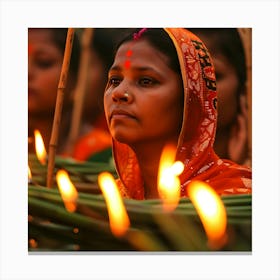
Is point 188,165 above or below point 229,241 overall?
above

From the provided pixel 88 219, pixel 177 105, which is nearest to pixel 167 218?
pixel 88 219

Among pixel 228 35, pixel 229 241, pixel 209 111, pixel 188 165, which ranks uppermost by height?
pixel 228 35

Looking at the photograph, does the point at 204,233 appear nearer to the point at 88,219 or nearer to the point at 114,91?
the point at 88,219

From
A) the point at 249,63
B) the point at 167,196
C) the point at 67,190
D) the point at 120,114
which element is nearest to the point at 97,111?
the point at 120,114

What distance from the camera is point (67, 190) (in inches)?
95.6

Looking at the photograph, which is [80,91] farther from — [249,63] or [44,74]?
[249,63]

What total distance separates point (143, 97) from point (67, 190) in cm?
55

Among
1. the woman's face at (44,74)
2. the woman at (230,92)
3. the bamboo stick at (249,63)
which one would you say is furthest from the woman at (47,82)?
the bamboo stick at (249,63)

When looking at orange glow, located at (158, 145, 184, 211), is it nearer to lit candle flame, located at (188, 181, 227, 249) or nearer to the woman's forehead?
lit candle flame, located at (188, 181, 227, 249)

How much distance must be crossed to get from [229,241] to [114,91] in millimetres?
848

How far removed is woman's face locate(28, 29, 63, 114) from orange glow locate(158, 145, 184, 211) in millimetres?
573

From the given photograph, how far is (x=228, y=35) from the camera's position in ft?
7.96

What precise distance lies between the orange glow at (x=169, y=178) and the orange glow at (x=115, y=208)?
187 mm

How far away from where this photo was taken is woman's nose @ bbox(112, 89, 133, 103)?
2.36 meters
